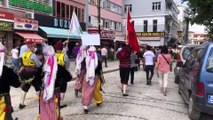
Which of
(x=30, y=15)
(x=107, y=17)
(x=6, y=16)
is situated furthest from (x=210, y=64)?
(x=107, y=17)

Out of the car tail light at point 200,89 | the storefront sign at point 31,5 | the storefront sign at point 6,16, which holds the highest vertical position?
the storefront sign at point 31,5

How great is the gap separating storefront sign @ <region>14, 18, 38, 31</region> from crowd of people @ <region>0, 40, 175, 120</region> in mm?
10470

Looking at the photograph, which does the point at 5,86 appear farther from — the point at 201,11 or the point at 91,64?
the point at 201,11

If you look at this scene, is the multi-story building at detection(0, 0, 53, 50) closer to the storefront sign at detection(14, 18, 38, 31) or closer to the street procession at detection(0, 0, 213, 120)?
the storefront sign at detection(14, 18, 38, 31)

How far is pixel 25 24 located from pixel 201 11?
1251 centimetres

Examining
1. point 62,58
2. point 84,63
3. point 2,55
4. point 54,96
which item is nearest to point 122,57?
point 84,63

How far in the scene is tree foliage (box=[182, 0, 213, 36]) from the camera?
1924 centimetres

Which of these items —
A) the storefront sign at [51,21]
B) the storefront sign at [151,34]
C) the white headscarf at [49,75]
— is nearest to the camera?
the white headscarf at [49,75]

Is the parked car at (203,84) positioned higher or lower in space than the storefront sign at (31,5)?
lower

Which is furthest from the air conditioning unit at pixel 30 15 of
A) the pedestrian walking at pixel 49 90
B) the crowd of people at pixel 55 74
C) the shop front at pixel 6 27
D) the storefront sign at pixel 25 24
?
the pedestrian walking at pixel 49 90

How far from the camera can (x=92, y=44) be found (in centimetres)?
782

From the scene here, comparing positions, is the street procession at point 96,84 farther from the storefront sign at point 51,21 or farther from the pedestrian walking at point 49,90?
the storefront sign at point 51,21

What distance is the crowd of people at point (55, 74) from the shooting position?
186 inches

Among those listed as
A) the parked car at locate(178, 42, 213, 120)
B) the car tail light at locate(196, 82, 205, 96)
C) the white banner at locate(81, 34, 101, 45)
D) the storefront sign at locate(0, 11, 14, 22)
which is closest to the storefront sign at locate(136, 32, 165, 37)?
the storefront sign at locate(0, 11, 14, 22)
